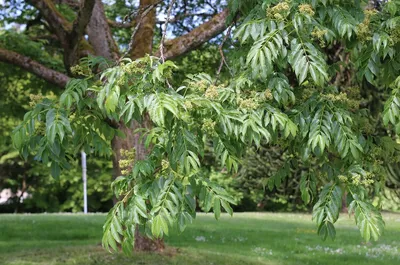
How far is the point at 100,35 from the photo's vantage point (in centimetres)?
914

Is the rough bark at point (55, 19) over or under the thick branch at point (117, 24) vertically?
under

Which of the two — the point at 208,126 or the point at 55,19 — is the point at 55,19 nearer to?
the point at 55,19

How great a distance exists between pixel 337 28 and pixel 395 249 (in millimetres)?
8322

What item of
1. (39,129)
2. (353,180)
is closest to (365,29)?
(353,180)

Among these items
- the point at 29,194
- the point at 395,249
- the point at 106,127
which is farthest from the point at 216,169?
the point at 106,127

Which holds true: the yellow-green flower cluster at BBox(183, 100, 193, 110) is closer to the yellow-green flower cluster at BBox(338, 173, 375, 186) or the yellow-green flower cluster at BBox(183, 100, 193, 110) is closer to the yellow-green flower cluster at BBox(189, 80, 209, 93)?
the yellow-green flower cluster at BBox(189, 80, 209, 93)

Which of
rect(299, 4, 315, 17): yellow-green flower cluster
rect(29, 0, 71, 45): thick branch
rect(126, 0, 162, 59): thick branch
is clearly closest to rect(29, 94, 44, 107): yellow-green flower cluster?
rect(299, 4, 315, 17): yellow-green flower cluster

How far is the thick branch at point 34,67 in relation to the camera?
8.96 m

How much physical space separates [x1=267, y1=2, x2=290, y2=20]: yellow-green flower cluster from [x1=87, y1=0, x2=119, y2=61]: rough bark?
597cm

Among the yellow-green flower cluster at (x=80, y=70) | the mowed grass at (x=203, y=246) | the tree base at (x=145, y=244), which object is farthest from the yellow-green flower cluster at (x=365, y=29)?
the tree base at (x=145, y=244)

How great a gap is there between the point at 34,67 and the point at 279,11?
650cm

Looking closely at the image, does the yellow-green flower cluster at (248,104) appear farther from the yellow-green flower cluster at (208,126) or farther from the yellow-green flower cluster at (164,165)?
the yellow-green flower cluster at (164,165)

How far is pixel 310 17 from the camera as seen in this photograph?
324cm

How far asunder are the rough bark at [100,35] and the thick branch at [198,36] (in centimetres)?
79
